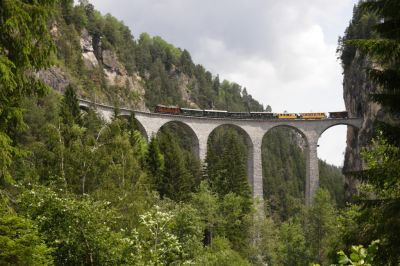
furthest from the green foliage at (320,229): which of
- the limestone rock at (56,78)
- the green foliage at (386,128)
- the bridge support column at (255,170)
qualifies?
the limestone rock at (56,78)

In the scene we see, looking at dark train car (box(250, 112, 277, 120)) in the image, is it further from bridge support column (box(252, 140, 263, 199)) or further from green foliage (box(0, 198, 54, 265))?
green foliage (box(0, 198, 54, 265))

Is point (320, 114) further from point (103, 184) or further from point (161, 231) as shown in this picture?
point (161, 231)

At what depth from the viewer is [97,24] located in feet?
366

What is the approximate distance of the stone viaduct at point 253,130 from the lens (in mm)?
62469

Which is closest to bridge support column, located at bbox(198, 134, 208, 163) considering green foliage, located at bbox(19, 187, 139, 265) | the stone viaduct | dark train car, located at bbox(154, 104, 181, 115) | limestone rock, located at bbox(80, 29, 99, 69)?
the stone viaduct

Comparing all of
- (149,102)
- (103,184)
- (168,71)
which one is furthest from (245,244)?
(168,71)

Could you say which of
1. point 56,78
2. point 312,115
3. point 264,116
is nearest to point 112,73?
point 56,78

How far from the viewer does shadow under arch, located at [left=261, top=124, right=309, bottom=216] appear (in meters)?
112

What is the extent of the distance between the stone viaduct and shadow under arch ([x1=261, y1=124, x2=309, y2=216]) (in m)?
40.3

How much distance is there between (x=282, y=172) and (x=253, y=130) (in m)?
78.4

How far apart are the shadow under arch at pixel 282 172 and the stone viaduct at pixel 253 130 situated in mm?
40324

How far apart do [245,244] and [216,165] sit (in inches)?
428

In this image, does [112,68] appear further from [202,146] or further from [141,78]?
[202,146]

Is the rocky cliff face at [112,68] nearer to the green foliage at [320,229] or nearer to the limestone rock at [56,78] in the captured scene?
the limestone rock at [56,78]
